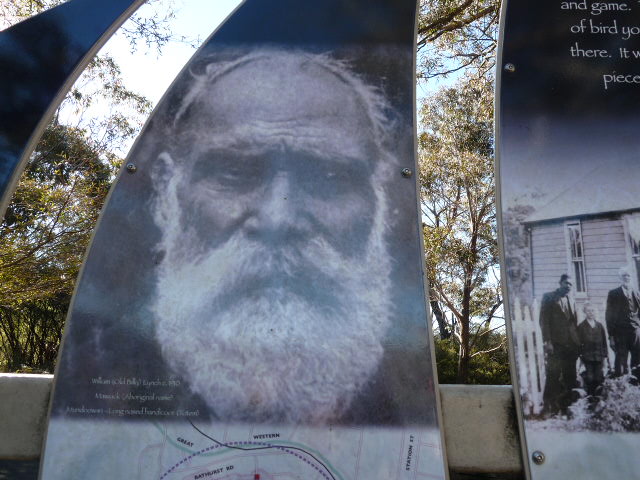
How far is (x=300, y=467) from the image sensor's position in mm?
2252

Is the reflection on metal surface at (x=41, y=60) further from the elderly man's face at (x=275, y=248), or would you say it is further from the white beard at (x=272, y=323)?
the white beard at (x=272, y=323)

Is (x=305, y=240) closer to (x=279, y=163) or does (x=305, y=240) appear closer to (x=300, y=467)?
(x=279, y=163)

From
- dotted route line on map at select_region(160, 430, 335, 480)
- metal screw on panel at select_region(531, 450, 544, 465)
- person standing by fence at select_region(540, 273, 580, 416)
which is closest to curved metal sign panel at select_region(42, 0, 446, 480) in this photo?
dotted route line on map at select_region(160, 430, 335, 480)

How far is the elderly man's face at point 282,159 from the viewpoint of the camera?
2.54 meters

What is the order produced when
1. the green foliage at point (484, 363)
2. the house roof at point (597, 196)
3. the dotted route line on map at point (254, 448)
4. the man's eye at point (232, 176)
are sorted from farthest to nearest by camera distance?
the green foliage at point (484, 363), the man's eye at point (232, 176), the house roof at point (597, 196), the dotted route line on map at point (254, 448)

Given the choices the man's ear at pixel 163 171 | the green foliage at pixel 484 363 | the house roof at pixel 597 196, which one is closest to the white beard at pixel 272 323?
the man's ear at pixel 163 171

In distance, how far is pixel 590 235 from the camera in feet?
8.15

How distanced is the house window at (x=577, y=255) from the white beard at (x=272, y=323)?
0.76m

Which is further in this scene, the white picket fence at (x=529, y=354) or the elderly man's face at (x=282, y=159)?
the elderly man's face at (x=282, y=159)

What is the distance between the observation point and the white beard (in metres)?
2.34

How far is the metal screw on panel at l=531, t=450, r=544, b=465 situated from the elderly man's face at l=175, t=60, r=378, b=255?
3.42 feet

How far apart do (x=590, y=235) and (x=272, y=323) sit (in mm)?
1366

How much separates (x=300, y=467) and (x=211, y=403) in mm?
419

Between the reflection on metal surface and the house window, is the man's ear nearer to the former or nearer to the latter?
the reflection on metal surface
